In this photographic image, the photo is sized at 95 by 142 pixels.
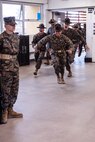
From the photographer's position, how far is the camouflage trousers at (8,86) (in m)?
3.97

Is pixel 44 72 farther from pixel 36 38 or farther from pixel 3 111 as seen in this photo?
pixel 3 111

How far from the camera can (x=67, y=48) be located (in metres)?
6.50

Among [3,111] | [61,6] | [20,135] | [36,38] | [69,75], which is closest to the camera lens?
[20,135]

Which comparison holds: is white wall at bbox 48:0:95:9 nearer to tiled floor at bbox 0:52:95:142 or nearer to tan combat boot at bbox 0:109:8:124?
tiled floor at bbox 0:52:95:142

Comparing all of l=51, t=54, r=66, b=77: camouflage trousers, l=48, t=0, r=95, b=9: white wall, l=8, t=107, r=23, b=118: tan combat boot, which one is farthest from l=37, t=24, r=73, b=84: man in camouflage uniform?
l=48, t=0, r=95, b=9: white wall

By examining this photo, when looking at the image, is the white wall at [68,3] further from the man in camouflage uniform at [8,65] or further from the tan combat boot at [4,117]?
the tan combat boot at [4,117]

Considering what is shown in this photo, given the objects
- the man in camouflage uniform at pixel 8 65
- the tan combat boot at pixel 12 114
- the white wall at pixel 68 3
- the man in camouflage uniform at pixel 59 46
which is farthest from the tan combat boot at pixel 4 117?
the white wall at pixel 68 3

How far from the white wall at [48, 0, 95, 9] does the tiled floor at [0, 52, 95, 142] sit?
3.66m

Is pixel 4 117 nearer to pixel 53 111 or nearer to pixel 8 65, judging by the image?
pixel 8 65

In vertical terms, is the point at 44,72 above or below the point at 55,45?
below

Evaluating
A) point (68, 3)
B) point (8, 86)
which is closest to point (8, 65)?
point (8, 86)

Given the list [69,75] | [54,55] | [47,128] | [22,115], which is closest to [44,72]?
[69,75]

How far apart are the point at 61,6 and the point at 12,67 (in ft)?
23.1

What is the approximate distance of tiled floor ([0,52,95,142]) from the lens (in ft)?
11.7
